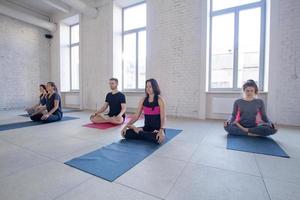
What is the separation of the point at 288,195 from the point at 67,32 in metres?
9.04

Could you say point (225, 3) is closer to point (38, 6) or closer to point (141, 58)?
point (141, 58)

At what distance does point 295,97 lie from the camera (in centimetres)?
341

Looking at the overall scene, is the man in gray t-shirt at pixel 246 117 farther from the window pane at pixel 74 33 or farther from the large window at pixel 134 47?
the window pane at pixel 74 33

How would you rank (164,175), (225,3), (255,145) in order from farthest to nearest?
(225,3) < (255,145) < (164,175)

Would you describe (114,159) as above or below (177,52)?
below

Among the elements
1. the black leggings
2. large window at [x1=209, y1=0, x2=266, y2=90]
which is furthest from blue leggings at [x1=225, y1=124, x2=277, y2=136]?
large window at [x1=209, y1=0, x2=266, y2=90]

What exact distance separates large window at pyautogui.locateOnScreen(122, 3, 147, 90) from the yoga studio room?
0.04m

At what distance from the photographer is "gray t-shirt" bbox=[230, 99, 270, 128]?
2669 mm

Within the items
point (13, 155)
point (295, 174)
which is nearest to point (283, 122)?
point (295, 174)

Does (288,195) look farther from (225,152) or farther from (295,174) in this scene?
A: (225,152)

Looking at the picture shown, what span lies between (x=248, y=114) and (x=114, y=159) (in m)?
2.31

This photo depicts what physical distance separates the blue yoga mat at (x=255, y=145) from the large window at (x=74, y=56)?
284 inches

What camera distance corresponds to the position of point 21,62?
6.86 meters

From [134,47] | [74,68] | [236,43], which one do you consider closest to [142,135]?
[236,43]
